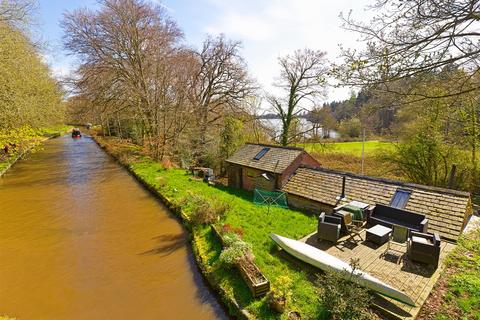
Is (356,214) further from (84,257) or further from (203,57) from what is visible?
(203,57)

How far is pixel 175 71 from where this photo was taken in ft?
69.5

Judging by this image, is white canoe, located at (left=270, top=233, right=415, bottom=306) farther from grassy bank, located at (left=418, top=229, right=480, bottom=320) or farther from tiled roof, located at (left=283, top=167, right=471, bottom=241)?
tiled roof, located at (left=283, top=167, right=471, bottom=241)

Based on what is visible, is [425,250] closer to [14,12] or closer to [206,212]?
[206,212]

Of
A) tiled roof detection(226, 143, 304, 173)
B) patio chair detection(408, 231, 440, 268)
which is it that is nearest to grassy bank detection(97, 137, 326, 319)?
tiled roof detection(226, 143, 304, 173)

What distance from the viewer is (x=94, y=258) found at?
861 cm

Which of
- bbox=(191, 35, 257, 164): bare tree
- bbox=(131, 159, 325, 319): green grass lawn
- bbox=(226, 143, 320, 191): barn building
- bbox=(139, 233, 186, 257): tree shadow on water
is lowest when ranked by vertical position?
bbox=(139, 233, 186, 257): tree shadow on water

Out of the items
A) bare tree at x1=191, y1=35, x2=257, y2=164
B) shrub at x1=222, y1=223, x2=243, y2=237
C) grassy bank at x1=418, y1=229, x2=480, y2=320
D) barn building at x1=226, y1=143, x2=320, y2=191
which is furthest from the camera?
bare tree at x1=191, y1=35, x2=257, y2=164

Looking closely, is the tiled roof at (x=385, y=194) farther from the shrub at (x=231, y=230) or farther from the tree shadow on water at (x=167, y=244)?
the tree shadow on water at (x=167, y=244)

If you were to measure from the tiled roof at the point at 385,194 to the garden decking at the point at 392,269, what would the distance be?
1175 mm

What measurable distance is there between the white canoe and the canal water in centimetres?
274

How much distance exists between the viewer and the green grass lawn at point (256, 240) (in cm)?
614

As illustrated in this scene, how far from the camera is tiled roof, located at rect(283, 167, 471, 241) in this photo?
963 centimetres

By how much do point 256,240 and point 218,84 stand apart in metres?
20.0

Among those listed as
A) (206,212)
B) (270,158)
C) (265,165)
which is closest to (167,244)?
(206,212)
